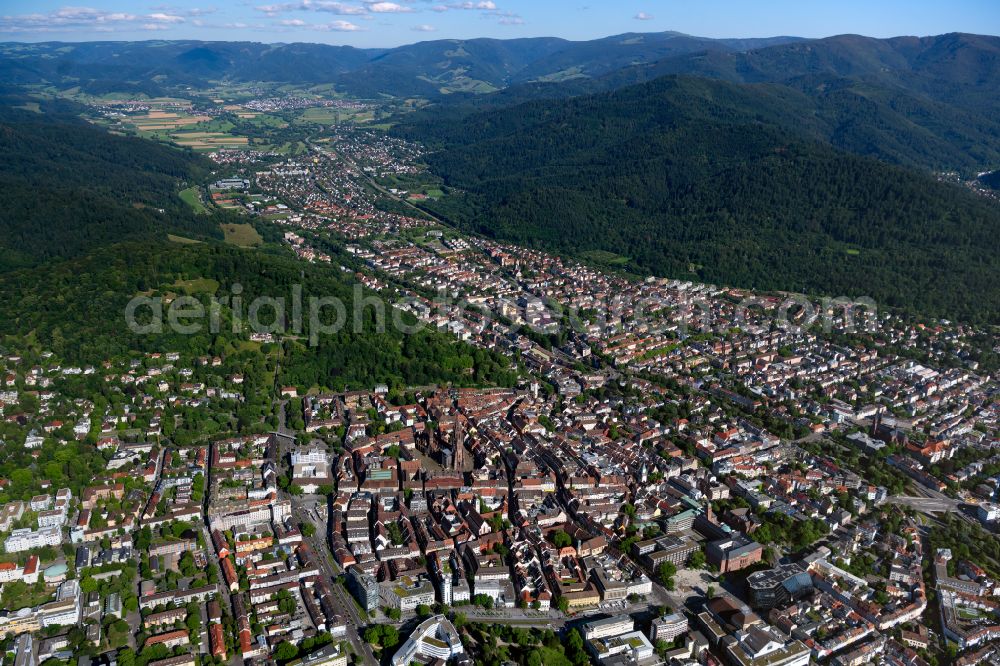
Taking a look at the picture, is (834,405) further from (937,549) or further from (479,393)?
(479,393)

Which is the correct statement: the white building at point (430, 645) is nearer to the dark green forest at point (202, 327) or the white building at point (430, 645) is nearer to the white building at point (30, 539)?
the white building at point (30, 539)

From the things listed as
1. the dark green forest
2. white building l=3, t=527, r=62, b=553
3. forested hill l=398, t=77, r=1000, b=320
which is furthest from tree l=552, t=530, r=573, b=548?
forested hill l=398, t=77, r=1000, b=320

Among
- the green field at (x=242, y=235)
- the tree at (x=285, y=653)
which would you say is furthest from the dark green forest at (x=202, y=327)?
the tree at (x=285, y=653)

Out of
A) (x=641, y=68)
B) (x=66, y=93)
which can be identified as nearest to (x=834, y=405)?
(x=641, y=68)

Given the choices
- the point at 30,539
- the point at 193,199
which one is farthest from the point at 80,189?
the point at 30,539

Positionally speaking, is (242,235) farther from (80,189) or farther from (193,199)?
(193,199)

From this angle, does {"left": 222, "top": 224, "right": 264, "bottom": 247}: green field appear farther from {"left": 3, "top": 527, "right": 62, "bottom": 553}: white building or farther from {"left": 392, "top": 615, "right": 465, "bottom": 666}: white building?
{"left": 392, "top": 615, "right": 465, "bottom": 666}: white building
